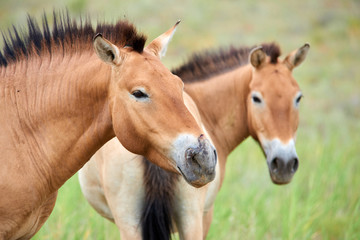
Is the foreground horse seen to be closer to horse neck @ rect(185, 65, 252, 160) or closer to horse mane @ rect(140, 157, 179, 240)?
horse mane @ rect(140, 157, 179, 240)

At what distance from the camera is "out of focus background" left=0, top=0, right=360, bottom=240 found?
17.0 ft

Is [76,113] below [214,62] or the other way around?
the other way around

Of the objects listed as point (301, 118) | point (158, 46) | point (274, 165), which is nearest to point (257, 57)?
point (274, 165)

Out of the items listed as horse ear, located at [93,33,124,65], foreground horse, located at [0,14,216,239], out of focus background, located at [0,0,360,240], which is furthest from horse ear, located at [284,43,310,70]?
horse ear, located at [93,33,124,65]

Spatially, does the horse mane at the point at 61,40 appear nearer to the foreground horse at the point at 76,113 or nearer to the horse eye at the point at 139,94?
the foreground horse at the point at 76,113

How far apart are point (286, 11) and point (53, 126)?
21.9 metres

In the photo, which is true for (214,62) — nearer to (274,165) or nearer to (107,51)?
(274,165)

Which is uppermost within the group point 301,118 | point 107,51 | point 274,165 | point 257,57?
point 107,51

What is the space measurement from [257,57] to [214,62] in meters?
0.61

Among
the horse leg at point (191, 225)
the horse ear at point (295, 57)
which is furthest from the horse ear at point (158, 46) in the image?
the horse ear at point (295, 57)

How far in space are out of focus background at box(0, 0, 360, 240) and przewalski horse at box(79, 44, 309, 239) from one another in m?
1.04

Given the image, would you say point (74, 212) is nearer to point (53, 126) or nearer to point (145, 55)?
point (53, 126)

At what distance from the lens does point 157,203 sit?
3.30m

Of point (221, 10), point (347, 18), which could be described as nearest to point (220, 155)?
point (221, 10)
